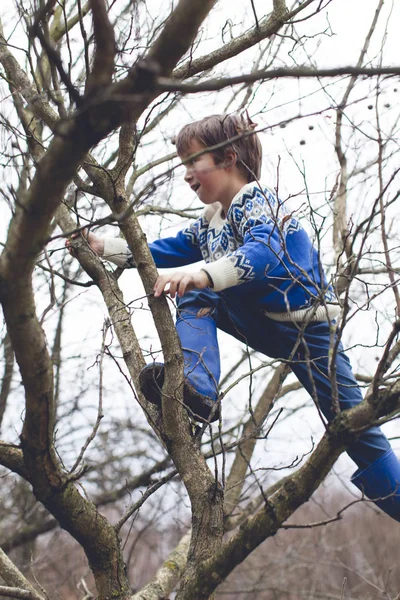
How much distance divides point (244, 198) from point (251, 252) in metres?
0.37

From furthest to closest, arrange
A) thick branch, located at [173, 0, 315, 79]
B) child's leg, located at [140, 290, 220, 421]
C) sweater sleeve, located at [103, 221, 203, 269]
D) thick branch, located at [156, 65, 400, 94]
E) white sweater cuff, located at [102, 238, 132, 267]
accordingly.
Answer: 1. sweater sleeve, located at [103, 221, 203, 269]
2. white sweater cuff, located at [102, 238, 132, 267]
3. thick branch, located at [173, 0, 315, 79]
4. child's leg, located at [140, 290, 220, 421]
5. thick branch, located at [156, 65, 400, 94]

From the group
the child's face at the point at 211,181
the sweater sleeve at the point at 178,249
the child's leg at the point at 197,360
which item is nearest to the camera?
the child's leg at the point at 197,360

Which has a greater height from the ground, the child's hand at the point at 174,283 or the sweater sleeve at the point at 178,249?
the sweater sleeve at the point at 178,249

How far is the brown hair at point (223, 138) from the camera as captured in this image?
2715 mm

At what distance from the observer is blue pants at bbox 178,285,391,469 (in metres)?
2.36

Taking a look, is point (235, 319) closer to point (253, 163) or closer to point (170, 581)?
point (253, 163)

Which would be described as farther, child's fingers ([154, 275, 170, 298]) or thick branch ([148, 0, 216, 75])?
child's fingers ([154, 275, 170, 298])

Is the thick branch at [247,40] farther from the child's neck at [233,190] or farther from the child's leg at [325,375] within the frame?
the child's leg at [325,375]

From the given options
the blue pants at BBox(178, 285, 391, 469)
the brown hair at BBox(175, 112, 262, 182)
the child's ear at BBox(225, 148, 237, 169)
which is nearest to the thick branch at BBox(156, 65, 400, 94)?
the blue pants at BBox(178, 285, 391, 469)

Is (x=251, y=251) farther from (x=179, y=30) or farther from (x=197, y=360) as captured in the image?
(x=179, y=30)

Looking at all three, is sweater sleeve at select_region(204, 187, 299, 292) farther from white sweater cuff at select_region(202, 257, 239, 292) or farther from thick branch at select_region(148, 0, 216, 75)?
thick branch at select_region(148, 0, 216, 75)

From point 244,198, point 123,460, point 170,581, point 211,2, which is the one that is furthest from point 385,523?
point 211,2

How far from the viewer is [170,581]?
3699 millimetres

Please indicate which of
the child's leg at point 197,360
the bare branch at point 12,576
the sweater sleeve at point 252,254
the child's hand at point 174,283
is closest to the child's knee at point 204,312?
the child's leg at point 197,360
